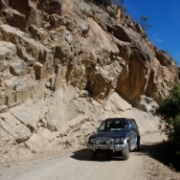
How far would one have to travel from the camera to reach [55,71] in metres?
20.4

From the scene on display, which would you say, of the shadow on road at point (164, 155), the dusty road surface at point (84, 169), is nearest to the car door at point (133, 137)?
the shadow on road at point (164, 155)

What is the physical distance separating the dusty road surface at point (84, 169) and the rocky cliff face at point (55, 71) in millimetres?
2906

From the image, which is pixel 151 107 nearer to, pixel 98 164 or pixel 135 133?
pixel 135 133

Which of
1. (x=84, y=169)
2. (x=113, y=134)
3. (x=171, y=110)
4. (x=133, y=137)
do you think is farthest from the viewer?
(x=171, y=110)

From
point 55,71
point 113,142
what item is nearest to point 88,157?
point 113,142

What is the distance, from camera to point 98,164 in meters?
13.4

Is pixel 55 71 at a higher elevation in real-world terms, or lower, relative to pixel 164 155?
higher

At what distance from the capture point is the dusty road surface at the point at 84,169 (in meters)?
11.0

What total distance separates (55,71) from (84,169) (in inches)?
365

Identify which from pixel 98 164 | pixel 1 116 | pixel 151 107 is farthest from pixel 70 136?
pixel 151 107

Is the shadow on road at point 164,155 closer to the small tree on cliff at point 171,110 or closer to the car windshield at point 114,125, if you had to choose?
the small tree on cliff at point 171,110

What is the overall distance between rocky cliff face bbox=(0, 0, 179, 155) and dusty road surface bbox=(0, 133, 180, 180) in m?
2.91

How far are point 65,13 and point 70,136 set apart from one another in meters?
8.69

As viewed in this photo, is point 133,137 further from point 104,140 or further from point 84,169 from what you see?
point 84,169
